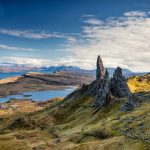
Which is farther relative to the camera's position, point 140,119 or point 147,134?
point 140,119

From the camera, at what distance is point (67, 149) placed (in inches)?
4449

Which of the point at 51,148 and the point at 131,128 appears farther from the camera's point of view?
the point at 51,148

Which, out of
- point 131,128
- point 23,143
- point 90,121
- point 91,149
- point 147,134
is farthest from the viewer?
point 90,121

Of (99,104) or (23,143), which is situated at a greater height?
(99,104)

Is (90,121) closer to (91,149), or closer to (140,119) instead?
(140,119)

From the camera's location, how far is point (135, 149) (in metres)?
87.2

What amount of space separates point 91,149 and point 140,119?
25319mm

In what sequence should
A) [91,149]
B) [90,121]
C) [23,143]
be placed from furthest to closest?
[90,121]
[23,143]
[91,149]

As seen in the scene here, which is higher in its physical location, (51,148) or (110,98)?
(110,98)

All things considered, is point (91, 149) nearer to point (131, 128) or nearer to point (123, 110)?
point (131, 128)

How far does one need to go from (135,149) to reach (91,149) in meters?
18.7

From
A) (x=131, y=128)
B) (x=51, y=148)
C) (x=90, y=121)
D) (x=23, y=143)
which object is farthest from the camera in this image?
(x=90, y=121)

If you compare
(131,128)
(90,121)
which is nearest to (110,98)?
(90,121)

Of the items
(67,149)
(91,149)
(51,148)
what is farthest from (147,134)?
(51,148)
